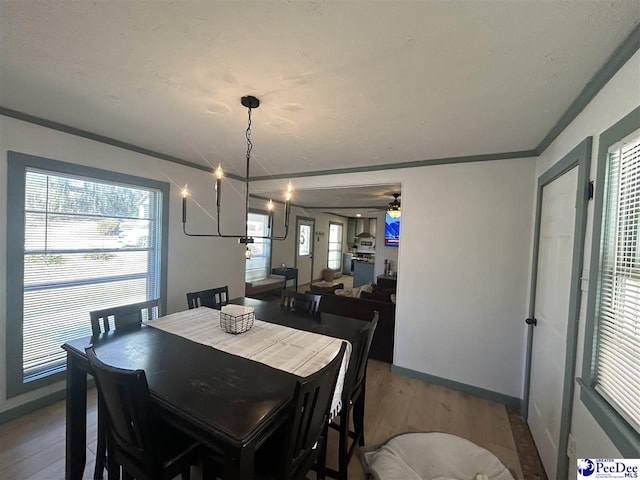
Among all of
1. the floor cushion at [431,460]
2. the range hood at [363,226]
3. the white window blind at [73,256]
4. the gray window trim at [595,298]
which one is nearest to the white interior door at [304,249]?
the range hood at [363,226]

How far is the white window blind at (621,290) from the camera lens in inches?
41.6

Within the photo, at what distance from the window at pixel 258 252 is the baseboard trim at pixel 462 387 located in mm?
3881

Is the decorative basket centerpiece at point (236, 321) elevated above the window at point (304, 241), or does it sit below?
below

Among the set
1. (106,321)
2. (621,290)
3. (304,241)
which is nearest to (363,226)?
(304,241)

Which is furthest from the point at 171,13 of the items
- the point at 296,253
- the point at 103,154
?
the point at 296,253

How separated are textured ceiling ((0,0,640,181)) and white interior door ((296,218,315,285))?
5.41m

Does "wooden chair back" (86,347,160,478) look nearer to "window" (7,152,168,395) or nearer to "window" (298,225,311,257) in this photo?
"window" (7,152,168,395)

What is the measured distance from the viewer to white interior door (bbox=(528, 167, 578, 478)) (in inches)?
66.9

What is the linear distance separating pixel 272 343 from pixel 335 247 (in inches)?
330

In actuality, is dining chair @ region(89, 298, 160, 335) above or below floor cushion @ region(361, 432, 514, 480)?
above

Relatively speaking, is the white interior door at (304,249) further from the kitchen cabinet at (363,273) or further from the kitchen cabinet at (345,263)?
the kitchen cabinet at (345,263)

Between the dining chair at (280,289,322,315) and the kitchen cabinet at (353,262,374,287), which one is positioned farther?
the kitchen cabinet at (353,262,374,287)

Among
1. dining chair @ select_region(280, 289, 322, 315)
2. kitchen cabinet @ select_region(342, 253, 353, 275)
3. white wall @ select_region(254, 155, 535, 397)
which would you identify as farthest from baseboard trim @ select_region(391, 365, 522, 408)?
kitchen cabinet @ select_region(342, 253, 353, 275)

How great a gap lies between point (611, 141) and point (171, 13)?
1974mm
